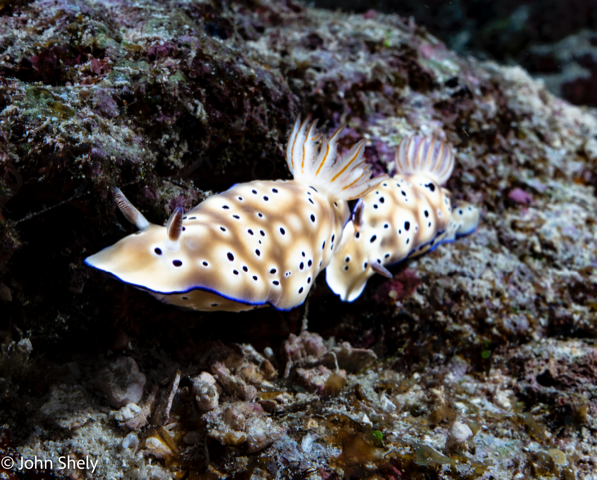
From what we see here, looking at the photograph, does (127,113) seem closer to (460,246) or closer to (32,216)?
(32,216)

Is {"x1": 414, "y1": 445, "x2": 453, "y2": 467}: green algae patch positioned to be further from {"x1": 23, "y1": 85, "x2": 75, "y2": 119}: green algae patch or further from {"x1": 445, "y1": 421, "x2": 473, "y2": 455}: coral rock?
{"x1": 23, "y1": 85, "x2": 75, "y2": 119}: green algae patch

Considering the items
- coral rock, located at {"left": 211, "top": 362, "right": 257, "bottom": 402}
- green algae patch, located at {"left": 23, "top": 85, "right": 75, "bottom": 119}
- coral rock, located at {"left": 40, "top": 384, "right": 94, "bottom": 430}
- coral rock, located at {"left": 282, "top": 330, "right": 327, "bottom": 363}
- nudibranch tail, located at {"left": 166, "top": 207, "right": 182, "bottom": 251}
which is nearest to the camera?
nudibranch tail, located at {"left": 166, "top": 207, "right": 182, "bottom": 251}

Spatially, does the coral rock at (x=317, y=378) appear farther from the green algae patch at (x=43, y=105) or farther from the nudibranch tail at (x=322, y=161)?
the green algae patch at (x=43, y=105)

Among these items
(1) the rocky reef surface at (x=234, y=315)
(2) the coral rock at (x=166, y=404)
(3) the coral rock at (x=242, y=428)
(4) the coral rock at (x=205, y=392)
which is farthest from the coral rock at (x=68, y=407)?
(3) the coral rock at (x=242, y=428)

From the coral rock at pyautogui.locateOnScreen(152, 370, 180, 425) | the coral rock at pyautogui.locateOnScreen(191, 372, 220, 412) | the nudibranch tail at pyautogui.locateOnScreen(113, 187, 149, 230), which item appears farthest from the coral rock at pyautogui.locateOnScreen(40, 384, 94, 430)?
the nudibranch tail at pyautogui.locateOnScreen(113, 187, 149, 230)

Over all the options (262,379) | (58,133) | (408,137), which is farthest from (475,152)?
(58,133)

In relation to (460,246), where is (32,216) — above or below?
above

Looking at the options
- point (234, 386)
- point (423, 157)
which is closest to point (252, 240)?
point (234, 386)
